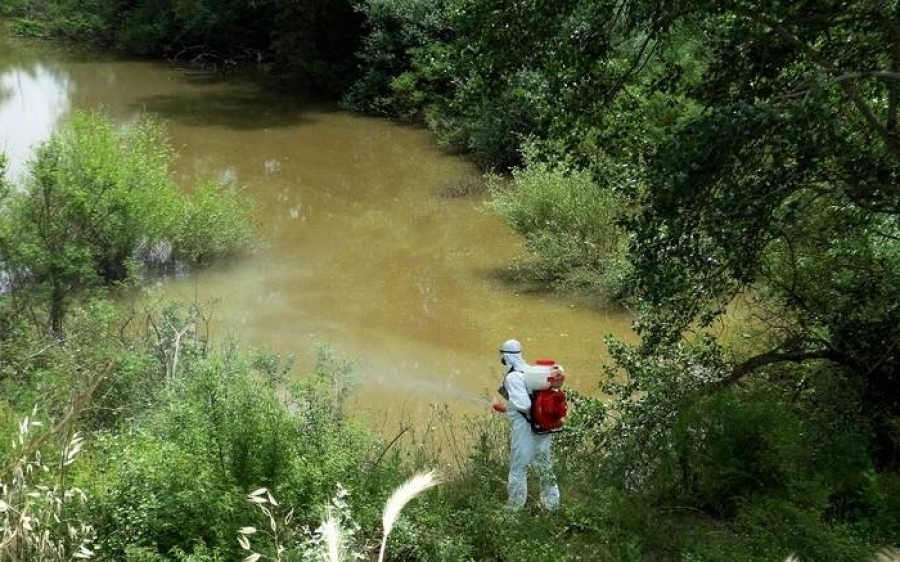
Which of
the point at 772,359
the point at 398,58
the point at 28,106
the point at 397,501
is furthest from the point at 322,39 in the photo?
the point at 397,501

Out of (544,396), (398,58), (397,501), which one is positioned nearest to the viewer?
(397,501)

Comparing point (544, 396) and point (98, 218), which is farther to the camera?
point (98, 218)

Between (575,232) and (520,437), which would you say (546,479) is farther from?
(575,232)

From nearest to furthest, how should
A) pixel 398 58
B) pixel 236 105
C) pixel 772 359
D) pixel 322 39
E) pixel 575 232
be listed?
pixel 772 359 < pixel 575 232 < pixel 398 58 < pixel 236 105 < pixel 322 39

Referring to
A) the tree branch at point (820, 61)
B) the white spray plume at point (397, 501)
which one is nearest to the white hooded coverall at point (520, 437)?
the tree branch at point (820, 61)

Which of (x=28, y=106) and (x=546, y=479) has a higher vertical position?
(x=546, y=479)

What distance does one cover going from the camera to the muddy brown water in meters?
11.8

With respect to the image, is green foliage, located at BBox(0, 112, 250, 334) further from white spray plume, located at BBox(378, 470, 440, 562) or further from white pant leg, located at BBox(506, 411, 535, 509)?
white spray plume, located at BBox(378, 470, 440, 562)

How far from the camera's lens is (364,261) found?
51.0 ft

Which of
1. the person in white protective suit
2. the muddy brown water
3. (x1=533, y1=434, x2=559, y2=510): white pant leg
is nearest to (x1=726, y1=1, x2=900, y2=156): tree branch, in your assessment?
the person in white protective suit

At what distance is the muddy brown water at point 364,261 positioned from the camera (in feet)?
38.8

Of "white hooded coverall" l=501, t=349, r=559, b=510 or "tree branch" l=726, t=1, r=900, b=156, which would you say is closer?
"tree branch" l=726, t=1, r=900, b=156

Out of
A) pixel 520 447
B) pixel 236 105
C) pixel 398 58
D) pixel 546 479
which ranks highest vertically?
pixel 398 58

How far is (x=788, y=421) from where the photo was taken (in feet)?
20.1
